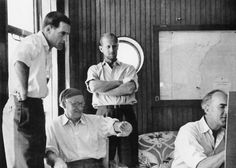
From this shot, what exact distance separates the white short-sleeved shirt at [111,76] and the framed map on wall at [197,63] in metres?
0.67

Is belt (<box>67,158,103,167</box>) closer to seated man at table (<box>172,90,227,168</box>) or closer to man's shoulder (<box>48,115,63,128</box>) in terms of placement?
man's shoulder (<box>48,115,63,128</box>)

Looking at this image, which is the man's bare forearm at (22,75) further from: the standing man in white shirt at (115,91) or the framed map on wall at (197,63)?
the framed map on wall at (197,63)

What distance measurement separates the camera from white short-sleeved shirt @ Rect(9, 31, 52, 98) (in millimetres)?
1882

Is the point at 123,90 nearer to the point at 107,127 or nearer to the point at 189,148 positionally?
the point at 107,127

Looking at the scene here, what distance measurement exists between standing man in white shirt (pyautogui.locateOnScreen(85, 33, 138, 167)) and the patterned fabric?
0.77 ft

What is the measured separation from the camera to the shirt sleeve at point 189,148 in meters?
2.11

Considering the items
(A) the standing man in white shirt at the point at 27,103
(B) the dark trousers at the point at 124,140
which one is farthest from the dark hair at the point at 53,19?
(B) the dark trousers at the point at 124,140

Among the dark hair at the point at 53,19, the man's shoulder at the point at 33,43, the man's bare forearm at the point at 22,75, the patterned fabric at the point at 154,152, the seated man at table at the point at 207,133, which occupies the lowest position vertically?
the patterned fabric at the point at 154,152

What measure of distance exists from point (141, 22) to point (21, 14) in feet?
5.47

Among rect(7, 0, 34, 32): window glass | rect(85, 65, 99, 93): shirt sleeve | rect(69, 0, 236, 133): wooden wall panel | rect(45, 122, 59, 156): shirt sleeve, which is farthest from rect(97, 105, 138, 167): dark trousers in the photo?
rect(7, 0, 34, 32): window glass

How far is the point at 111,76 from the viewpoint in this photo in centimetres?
325

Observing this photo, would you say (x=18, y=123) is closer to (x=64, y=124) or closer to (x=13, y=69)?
(x=13, y=69)

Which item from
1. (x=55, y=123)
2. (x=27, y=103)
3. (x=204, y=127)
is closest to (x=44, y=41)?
(x=27, y=103)

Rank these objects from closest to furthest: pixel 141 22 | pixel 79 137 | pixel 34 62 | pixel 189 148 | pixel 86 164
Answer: pixel 34 62 < pixel 189 148 < pixel 86 164 < pixel 79 137 < pixel 141 22
